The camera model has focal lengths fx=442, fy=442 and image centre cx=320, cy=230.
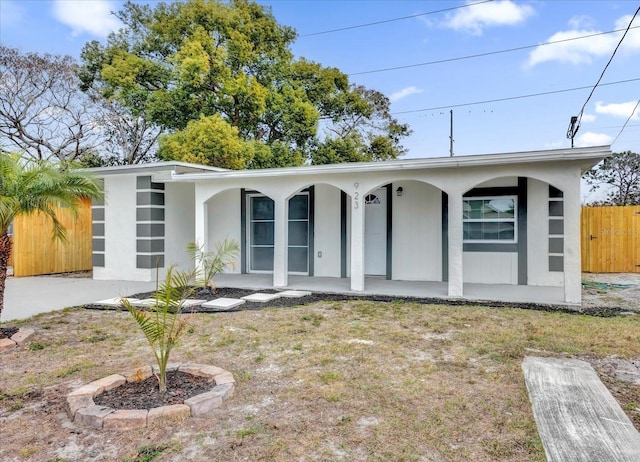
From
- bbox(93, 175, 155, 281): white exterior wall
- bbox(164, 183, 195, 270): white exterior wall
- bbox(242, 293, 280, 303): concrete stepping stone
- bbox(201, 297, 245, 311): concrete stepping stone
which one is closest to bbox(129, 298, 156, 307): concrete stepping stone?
bbox(201, 297, 245, 311): concrete stepping stone

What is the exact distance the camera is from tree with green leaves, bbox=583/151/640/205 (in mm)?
18328

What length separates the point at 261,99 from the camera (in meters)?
17.2

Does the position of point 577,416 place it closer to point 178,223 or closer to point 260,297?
point 260,297

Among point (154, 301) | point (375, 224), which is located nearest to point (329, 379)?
point (154, 301)

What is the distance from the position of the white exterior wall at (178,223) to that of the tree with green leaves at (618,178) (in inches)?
640

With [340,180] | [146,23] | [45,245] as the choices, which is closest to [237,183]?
[340,180]

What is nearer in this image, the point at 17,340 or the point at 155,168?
the point at 17,340

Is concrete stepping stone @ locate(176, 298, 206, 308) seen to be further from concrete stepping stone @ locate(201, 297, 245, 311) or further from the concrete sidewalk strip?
the concrete sidewalk strip

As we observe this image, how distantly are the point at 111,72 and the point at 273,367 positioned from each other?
16.9 m

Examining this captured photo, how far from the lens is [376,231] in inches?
399

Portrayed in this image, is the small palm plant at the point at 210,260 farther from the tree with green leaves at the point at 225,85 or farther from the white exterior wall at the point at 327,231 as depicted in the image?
the tree with green leaves at the point at 225,85

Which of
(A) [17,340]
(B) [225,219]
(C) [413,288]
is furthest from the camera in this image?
(B) [225,219]

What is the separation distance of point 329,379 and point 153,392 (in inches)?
56.3

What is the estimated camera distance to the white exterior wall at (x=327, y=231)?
33.5 ft
